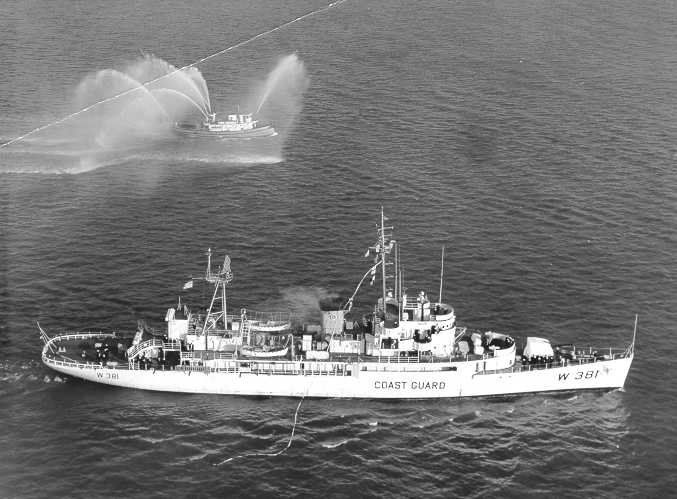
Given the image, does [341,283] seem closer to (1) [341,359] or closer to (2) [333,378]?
(1) [341,359]

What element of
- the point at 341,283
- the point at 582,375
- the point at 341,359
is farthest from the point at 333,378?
the point at 582,375

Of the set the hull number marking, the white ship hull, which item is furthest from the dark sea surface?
the hull number marking

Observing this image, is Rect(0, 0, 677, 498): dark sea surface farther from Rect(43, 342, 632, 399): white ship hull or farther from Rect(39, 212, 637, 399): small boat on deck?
Rect(39, 212, 637, 399): small boat on deck

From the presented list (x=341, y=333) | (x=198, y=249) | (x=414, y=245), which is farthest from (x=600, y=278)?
(x=198, y=249)

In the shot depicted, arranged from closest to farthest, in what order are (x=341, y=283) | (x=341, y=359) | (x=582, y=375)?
(x=341, y=359)
(x=582, y=375)
(x=341, y=283)

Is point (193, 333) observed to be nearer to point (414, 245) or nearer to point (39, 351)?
point (39, 351)
